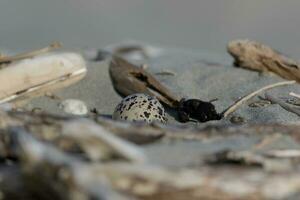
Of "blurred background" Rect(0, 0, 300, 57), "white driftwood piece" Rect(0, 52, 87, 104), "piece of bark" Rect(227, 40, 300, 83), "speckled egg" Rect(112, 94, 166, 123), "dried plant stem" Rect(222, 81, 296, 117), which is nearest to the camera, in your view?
"speckled egg" Rect(112, 94, 166, 123)

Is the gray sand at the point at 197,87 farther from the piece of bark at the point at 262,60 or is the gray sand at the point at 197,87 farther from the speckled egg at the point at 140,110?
the speckled egg at the point at 140,110

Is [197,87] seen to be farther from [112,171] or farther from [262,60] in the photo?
[112,171]

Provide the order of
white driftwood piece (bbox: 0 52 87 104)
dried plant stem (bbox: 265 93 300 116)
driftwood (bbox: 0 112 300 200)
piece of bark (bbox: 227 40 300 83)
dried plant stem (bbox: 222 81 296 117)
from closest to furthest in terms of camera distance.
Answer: driftwood (bbox: 0 112 300 200)
dried plant stem (bbox: 265 93 300 116)
dried plant stem (bbox: 222 81 296 117)
white driftwood piece (bbox: 0 52 87 104)
piece of bark (bbox: 227 40 300 83)

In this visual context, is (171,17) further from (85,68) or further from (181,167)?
(181,167)

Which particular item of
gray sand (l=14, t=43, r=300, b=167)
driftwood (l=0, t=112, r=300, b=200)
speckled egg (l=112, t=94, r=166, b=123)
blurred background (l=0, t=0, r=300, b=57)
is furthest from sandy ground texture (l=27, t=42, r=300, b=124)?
blurred background (l=0, t=0, r=300, b=57)

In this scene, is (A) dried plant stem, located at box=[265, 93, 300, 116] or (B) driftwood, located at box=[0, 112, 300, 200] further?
(A) dried plant stem, located at box=[265, 93, 300, 116]

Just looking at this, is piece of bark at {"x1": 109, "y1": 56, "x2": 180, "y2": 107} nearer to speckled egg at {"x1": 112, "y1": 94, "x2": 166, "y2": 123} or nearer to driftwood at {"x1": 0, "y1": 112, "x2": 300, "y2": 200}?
speckled egg at {"x1": 112, "y1": 94, "x2": 166, "y2": 123}
